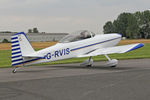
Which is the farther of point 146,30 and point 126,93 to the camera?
point 146,30

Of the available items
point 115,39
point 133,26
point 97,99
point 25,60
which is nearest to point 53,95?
point 97,99

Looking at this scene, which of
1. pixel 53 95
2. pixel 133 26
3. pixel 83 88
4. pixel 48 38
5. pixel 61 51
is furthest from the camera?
pixel 48 38

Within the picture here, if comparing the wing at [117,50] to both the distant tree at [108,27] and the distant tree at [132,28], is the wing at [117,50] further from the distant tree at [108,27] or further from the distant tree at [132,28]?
the distant tree at [108,27]

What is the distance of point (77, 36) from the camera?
17547 mm

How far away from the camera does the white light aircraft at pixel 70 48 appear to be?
14500 mm

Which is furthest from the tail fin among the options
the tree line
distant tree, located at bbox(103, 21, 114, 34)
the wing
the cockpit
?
distant tree, located at bbox(103, 21, 114, 34)

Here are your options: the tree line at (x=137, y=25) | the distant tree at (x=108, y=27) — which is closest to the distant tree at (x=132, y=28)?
the tree line at (x=137, y=25)

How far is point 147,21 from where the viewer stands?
5300 inches

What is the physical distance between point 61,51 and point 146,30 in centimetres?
12343

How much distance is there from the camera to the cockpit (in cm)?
1703

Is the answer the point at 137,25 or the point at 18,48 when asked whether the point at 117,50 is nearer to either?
the point at 18,48

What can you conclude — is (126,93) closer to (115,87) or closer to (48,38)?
(115,87)

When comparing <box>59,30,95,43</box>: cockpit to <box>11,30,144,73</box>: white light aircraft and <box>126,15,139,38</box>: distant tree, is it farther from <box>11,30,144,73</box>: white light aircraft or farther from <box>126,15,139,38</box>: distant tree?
<box>126,15,139,38</box>: distant tree

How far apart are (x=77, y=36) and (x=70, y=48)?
128 cm
